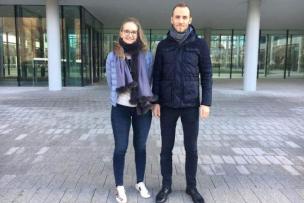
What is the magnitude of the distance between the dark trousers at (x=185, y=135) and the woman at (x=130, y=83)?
0.63 feet

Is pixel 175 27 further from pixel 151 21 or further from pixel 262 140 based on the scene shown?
pixel 151 21

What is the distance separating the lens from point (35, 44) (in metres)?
16.8

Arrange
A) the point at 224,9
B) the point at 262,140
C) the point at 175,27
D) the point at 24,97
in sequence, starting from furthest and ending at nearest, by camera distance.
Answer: the point at 224,9, the point at 24,97, the point at 262,140, the point at 175,27

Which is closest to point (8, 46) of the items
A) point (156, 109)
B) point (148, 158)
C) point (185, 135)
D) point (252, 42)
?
point (252, 42)

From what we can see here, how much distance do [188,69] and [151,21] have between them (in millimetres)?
18851

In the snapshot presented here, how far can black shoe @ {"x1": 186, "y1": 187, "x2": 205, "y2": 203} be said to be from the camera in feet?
12.4

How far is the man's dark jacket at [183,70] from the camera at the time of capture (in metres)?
3.59

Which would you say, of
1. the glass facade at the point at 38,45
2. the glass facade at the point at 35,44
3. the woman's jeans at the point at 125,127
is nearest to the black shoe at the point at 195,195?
the woman's jeans at the point at 125,127

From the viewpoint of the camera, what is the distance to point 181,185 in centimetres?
431

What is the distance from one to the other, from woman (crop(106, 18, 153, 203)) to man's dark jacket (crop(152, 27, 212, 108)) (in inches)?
6.1

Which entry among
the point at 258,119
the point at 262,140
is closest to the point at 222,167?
the point at 262,140

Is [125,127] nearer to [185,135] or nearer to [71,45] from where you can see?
[185,135]

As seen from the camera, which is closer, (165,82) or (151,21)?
(165,82)

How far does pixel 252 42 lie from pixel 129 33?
12344 mm
